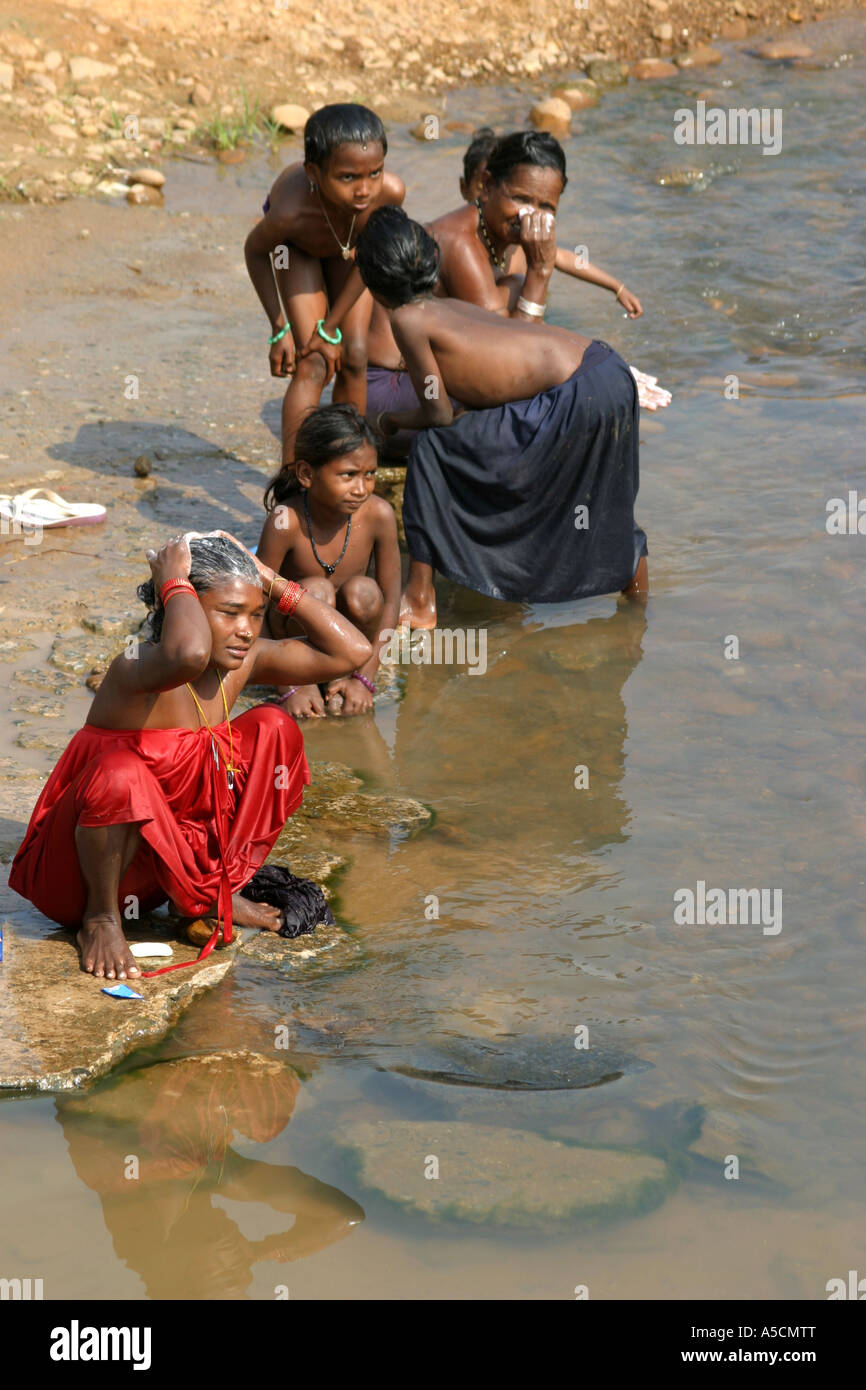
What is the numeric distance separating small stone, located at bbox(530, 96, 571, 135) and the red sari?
25.2 feet

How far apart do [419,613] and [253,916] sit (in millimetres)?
1804

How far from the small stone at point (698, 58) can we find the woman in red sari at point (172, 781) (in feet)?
31.1

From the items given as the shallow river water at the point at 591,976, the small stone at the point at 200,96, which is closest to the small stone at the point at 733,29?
the small stone at the point at 200,96

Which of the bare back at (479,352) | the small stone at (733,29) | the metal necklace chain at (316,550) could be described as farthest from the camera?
the small stone at (733,29)

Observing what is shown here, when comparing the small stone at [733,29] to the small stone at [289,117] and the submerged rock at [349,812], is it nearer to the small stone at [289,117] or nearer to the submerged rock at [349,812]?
the small stone at [289,117]

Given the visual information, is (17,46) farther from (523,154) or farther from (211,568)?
(211,568)

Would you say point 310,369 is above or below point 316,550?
above

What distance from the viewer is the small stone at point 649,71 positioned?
11031mm

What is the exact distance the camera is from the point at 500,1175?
261cm

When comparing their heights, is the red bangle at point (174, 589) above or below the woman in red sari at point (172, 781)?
above

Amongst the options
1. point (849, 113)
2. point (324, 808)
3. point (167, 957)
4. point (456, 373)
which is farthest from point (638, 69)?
point (167, 957)

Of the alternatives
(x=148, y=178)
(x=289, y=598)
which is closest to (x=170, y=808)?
(x=289, y=598)

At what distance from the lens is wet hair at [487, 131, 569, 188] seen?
191 inches

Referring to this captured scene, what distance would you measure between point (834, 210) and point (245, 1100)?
7.43 m
